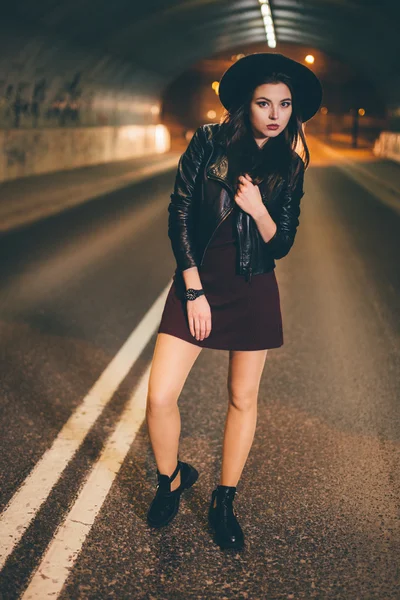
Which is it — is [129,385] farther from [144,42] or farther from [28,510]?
[144,42]

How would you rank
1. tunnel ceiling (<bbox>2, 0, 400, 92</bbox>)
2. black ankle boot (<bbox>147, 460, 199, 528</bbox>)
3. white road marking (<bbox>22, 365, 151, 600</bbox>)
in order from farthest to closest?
tunnel ceiling (<bbox>2, 0, 400, 92</bbox>)
black ankle boot (<bbox>147, 460, 199, 528</bbox>)
white road marking (<bbox>22, 365, 151, 600</bbox>)

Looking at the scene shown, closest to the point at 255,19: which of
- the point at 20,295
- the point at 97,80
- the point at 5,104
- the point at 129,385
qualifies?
the point at 97,80

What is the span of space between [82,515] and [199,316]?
3.64 ft

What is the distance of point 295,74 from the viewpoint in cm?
321

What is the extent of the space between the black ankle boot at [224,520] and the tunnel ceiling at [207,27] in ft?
48.1

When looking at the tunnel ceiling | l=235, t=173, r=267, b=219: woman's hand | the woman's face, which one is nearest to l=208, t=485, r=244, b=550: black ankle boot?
l=235, t=173, r=267, b=219: woman's hand

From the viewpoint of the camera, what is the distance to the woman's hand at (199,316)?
3170 millimetres

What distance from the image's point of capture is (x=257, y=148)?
3232 mm

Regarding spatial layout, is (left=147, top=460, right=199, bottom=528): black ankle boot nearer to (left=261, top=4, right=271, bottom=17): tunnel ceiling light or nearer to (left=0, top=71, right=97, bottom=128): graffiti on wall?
(left=0, top=71, right=97, bottom=128): graffiti on wall

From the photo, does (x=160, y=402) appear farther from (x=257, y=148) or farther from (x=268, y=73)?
(x=268, y=73)

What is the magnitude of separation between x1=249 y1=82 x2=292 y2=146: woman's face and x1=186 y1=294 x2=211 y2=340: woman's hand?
758 millimetres

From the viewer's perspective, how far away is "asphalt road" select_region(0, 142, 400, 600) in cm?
305

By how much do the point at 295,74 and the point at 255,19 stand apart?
33.4 m

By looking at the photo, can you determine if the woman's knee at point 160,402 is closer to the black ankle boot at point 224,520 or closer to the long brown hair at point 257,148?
the black ankle boot at point 224,520
